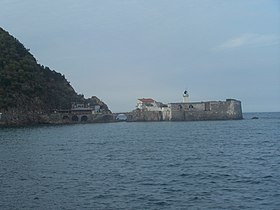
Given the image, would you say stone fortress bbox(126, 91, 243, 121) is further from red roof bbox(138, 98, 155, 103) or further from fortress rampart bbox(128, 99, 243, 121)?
red roof bbox(138, 98, 155, 103)

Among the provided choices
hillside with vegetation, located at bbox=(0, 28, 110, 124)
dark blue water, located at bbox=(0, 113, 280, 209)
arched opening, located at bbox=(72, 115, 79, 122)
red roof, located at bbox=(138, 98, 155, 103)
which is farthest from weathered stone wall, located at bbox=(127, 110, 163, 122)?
dark blue water, located at bbox=(0, 113, 280, 209)

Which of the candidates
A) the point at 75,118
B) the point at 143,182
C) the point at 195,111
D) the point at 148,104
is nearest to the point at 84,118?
the point at 75,118

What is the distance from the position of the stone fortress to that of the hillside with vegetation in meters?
35.1

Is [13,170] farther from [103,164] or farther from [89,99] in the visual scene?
[89,99]

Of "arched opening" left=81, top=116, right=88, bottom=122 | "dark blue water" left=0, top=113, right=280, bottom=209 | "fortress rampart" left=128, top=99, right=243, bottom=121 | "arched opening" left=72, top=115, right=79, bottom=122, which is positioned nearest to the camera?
"dark blue water" left=0, top=113, right=280, bottom=209

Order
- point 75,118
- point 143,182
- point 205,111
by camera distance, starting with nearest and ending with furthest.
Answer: point 143,182 → point 205,111 → point 75,118

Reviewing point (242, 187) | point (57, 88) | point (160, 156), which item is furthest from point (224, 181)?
point (57, 88)

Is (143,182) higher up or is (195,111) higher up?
(195,111)

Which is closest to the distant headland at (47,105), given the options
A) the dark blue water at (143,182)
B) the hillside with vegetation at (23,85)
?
the hillside with vegetation at (23,85)

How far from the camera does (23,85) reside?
13100 cm

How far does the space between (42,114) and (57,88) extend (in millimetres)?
25174

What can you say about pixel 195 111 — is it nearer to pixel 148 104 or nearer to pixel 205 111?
pixel 205 111

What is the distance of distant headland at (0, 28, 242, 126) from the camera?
128000 millimetres

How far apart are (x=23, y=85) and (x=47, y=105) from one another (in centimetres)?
1343
